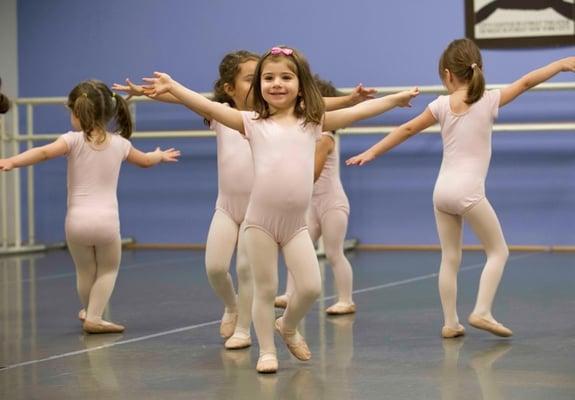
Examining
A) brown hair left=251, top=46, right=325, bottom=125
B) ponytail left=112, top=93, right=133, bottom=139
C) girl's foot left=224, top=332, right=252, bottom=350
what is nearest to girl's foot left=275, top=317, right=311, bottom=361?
girl's foot left=224, top=332, right=252, bottom=350

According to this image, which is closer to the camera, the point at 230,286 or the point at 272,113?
the point at 272,113

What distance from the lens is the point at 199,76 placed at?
29.3ft

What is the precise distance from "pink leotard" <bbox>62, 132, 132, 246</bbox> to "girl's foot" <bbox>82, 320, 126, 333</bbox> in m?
0.33

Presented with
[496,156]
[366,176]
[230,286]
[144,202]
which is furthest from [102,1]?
[230,286]

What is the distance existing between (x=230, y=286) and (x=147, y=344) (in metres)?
0.37

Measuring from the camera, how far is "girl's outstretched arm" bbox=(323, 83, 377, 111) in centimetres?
388

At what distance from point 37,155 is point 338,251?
1.43m

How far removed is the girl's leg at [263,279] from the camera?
353 centimetres

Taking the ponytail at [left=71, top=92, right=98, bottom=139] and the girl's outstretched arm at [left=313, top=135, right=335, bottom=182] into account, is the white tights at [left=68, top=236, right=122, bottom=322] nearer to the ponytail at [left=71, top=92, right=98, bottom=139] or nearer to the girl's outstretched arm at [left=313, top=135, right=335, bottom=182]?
the ponytail at [left=71, top=92, right=98, bottom=139]

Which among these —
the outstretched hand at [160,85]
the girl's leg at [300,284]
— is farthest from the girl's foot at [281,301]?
the outstretched hand at [160,85]

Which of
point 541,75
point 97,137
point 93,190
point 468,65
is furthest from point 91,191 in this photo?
point 541,75

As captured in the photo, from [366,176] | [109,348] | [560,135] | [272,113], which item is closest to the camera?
[272,113]

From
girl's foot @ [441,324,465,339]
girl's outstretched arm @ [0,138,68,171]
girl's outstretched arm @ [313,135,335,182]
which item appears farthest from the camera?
girl's outstretched arm @ [313,135,335,182]

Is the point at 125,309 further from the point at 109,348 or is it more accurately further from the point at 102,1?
the point at 102,1
